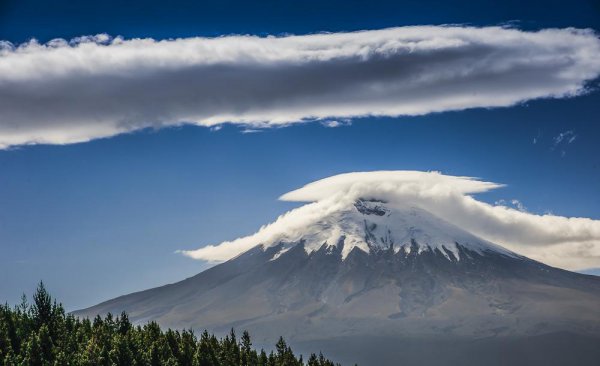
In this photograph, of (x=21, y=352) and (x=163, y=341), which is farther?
(x=163, y=341)

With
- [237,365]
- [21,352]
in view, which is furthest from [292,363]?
[21,352]

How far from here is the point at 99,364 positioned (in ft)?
435

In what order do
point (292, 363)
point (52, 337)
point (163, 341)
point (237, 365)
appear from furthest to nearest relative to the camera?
point (292, 363) → point (237, 365) → point (163, 341) → point (52, 337)

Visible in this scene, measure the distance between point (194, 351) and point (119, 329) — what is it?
674 inches

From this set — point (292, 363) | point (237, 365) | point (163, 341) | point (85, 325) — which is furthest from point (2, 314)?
point (292, 363)

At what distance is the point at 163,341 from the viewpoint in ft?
520

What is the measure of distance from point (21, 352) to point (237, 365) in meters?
46.9

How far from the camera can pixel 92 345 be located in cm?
13538

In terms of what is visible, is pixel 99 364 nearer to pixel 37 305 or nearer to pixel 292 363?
pixel 37 305

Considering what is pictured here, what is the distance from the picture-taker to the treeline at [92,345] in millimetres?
132875

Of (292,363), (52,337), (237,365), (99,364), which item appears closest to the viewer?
(99,364)

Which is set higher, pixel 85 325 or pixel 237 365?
pixel 85 325

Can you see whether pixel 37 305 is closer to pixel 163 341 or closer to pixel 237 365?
pixel 163 341

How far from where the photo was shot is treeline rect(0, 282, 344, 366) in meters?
133
